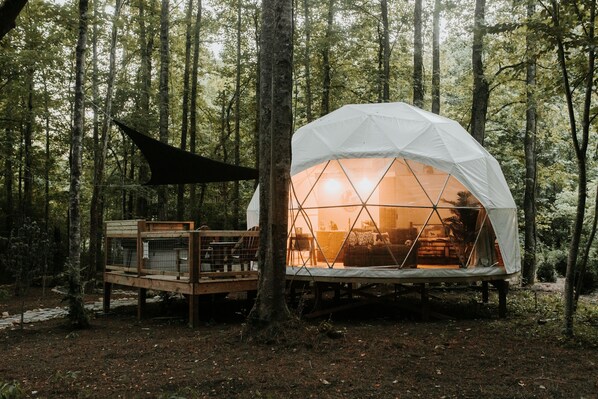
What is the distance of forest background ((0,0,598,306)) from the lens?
12.9m

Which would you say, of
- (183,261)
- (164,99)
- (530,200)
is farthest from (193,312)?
(530,200)

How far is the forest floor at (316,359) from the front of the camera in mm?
4094

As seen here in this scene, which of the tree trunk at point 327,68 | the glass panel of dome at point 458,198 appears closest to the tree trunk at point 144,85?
the tree trunk at point 327,68

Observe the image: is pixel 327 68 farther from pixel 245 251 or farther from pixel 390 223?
pixel 245 251

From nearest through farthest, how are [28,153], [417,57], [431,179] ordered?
[431,179]
[417,57]
[28,153]

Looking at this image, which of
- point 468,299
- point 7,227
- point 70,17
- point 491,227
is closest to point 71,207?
point 70,17

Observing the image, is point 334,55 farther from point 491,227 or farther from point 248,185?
point 491,227

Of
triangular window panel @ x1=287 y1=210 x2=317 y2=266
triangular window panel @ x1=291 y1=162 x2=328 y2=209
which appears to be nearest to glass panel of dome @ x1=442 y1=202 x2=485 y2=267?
triangular window panel @ x1=287 y1=210 x2=317 y2=266

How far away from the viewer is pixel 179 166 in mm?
10180

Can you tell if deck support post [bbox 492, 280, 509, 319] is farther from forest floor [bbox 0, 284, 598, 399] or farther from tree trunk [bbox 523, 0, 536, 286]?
tree trunk [bbox 523, 0, 536, 286]

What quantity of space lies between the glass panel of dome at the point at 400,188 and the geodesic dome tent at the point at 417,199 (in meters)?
0.05

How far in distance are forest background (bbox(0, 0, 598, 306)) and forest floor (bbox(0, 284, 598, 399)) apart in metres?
5.76

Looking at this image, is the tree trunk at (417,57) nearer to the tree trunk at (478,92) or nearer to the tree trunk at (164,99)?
the tree trunk at (478,92)

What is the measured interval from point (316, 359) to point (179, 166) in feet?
20.4
